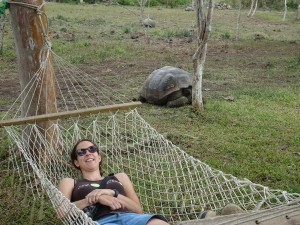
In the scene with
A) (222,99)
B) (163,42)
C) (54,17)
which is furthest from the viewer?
(54,17)

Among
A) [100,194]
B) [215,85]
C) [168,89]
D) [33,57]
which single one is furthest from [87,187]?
[215,85]

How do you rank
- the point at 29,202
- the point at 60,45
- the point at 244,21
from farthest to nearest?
the point at 244,21 < the point at 60,45 < the point at 29,202

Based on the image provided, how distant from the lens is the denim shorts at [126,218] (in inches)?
92.6

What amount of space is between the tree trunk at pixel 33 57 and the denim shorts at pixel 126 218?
1.33 m

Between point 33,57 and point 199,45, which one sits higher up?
point 33,57

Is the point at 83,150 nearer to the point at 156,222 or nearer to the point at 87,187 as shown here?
the point at 87,187

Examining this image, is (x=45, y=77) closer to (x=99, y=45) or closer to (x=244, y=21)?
(x=99, y=45)

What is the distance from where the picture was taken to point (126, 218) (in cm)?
243

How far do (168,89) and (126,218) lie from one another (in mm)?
3922

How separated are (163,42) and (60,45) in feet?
9.14

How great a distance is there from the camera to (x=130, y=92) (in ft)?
22.2

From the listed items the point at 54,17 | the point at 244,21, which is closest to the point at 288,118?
the point at 54,17

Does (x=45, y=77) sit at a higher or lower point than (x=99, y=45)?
higher

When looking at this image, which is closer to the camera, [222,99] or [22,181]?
[22,181]
